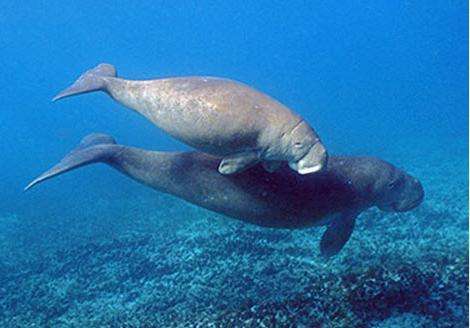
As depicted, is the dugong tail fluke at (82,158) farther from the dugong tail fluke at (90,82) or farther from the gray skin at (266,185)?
the dugong tail fluke at (90,82)

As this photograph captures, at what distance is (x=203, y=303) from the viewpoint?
8523mm

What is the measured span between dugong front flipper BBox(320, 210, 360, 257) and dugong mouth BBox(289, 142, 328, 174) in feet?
8.80

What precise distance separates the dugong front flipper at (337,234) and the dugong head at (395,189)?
2.06 ft

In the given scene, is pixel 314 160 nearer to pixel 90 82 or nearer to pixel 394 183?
pixel 394 183

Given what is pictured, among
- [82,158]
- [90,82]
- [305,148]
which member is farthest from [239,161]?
[90,82]

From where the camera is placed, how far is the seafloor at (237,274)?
624 cm

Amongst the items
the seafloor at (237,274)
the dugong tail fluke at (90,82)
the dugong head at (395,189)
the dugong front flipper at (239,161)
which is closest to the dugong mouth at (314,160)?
the dugong front flipper at (239,161)

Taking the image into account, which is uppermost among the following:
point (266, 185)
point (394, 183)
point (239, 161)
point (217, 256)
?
point (239, 161)

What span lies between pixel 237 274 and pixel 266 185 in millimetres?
3366

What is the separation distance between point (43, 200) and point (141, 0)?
97085 millimetres

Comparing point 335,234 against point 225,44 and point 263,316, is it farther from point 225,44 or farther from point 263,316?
point 225,44

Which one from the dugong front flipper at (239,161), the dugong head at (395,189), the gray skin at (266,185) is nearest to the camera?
the dugong front flipper at (239,161)

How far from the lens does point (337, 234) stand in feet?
27.8

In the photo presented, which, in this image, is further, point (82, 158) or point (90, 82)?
point (90, 82)
